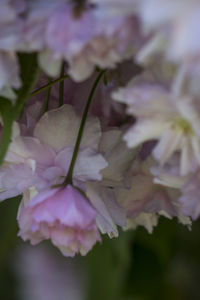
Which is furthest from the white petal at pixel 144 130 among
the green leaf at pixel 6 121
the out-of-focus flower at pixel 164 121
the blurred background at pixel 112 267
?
the blurred background at pixel 112 267

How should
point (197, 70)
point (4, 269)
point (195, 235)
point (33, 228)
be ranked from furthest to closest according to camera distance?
point (4, 269)
point (195, 235)
point (33, 228)
point (197, 70)

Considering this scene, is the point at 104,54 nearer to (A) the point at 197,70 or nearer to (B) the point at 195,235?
(A) the point at 197,70

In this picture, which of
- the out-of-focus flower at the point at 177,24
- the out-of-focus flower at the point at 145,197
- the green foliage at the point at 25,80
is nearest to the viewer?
the out-of-focus flower at the point at 177,24

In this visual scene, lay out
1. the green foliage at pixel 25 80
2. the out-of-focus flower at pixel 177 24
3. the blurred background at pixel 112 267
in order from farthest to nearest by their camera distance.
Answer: the blurred background at pixel 112 267
the green foliage at pixel 25 80
the out-of-focus flower at pixel 177 24

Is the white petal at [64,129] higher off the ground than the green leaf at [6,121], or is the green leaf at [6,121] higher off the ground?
the green leaf at [6,121]

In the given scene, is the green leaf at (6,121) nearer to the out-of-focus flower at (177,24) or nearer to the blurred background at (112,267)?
the out-of-focus flower at (177,24)

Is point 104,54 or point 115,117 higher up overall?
point 104,54

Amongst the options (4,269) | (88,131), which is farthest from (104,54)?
(4,269)
